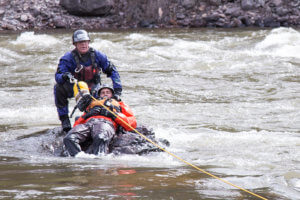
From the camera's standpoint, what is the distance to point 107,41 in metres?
20.4

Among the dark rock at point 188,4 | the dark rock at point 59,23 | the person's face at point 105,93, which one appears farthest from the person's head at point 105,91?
the dark rock at point 188,4

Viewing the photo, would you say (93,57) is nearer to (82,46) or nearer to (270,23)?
(82,46)

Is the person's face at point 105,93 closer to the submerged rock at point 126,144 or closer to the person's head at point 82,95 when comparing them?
the person's head at point 82,95

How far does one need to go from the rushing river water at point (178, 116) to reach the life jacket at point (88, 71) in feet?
3.60

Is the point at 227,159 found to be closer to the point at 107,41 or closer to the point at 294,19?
the point at 107,41

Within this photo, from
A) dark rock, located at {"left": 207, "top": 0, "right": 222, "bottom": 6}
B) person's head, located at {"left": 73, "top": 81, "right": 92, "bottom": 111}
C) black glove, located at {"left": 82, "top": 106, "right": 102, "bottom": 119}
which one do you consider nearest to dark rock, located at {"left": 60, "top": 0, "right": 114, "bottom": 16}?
dark rock, located at {"left": 207, "top": 0, "right": 222, "bottom": 6}

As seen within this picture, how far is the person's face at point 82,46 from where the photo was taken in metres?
Result: 7.54

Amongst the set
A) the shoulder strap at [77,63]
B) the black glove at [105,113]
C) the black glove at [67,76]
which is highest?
the shoulder strap at [77,63]

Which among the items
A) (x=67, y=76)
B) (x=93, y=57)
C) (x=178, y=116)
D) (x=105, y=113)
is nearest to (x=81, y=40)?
(x=93, y=57)

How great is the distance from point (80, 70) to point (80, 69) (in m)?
0.02

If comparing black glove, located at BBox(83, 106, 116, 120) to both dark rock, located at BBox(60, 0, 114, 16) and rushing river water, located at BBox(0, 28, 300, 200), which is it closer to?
rushing river water, located at BBox(0, 28, 300, 200)

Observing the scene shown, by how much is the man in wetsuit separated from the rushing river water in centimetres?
33

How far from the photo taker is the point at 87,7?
3012 cm

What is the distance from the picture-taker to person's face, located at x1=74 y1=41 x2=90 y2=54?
7.54 m
